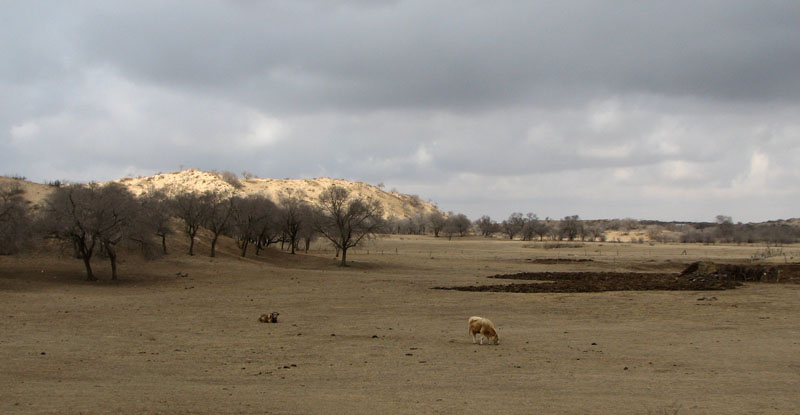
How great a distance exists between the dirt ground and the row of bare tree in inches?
157

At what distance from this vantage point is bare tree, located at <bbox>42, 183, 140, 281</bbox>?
39.5m

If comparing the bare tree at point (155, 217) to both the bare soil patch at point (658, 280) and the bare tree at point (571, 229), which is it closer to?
the bare soil patch at point (658, 280)

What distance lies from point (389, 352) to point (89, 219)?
30.6 m

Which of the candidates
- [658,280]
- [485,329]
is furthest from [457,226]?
[485,329]

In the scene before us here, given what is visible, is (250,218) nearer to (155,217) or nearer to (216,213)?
(216,213)

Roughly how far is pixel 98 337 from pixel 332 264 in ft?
157

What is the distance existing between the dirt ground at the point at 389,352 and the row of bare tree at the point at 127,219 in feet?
13.1

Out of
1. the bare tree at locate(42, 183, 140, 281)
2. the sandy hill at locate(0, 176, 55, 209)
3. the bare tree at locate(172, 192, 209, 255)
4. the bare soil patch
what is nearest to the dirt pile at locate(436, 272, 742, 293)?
the bare soil patch

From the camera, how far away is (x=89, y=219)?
4000cm

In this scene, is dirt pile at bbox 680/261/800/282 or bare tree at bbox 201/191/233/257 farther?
bare tree at bbox 201/191/233/257

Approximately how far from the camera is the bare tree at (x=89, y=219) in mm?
39531

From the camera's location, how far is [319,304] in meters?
30.7

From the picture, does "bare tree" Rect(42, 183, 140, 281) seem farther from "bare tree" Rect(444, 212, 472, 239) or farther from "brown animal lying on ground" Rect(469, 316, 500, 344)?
"bare tree" Rect(444, 212, 472, 239)

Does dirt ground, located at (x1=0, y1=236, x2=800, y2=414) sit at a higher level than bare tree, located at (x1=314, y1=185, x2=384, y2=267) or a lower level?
lower
